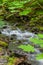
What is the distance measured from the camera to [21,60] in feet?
8.98

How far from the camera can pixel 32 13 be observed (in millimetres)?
4723

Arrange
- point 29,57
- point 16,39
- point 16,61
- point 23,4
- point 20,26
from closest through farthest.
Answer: point 16,61
point 29,57
point 16,39
point 20,26
point 23,4

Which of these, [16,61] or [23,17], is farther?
[23,17]

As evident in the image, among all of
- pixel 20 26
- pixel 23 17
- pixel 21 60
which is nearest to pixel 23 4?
pixel 23 17

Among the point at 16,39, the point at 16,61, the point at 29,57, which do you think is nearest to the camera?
the point at 16,61

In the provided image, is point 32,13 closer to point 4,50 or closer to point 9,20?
point 9,20

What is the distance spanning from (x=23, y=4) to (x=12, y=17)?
425 millimetres

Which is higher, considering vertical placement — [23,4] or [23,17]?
[23,4]

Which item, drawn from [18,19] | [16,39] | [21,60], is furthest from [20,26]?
[21,60]

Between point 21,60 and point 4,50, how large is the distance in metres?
0.42

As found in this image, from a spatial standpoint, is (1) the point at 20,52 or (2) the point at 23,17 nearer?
(1) the point at 20,52

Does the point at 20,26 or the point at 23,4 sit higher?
the point at 23,4

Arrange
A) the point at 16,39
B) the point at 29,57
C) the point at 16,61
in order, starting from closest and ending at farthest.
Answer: the point at 16,61 → the point at 29,57 → the point at 16,39

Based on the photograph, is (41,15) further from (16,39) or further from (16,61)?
(16,61)
